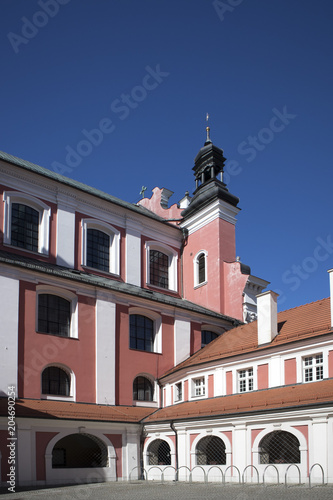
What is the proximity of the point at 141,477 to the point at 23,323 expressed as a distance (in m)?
7.99

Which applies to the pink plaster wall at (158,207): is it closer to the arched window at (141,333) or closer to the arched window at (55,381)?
the arched window at (141,333)

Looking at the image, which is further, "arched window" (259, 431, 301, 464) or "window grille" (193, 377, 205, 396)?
"window grille" (193, 377, 205, 396)

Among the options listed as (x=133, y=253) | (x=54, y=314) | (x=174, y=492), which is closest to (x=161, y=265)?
(x=133, y=253)

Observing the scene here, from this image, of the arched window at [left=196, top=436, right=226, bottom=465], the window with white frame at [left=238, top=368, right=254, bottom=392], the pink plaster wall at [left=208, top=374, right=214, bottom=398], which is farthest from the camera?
the pink plaster wall at [left=208, top=374, right=214, bottom=398]

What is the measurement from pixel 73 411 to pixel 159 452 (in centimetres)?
409

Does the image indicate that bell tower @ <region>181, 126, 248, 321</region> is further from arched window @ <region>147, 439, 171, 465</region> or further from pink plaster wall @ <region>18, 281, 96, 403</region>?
arched window @ <region>147, 439, 171, 465</region>

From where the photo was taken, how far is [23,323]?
73.8 ft

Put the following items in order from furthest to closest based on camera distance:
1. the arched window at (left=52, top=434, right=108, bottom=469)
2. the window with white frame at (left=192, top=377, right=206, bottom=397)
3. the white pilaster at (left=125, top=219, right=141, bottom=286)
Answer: the white pilaster at (left=125, top=219, right=141, bottom=286) → the window with white frame at (left=192, top=377, right=206, bottom=397) → the arched window at (left=52, top=434, right=108, bottom=469)

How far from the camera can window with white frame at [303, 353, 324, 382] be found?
63.8ft

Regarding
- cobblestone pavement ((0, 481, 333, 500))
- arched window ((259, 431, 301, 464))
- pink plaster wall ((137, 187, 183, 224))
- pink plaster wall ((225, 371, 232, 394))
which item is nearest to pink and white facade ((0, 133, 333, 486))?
pink plaster wall ((225, 371, 232, 394))

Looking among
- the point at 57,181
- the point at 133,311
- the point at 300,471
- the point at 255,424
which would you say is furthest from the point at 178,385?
the point at 57,181

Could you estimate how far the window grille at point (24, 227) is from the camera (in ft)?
85.0

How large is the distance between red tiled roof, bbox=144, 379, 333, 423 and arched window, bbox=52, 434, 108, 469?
2.25 meters

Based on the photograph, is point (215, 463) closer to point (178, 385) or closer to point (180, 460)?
point (180, 460)
